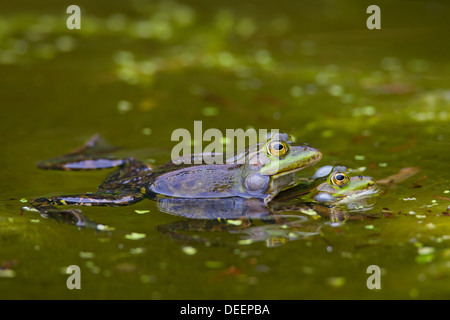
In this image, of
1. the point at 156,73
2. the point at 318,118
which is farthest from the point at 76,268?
the point at 156,73

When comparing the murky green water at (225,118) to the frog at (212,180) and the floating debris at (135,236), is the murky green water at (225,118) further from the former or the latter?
the frog at (212,180)

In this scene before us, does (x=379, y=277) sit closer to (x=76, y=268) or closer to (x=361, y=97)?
(x=76, y=268)

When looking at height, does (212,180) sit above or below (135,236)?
above

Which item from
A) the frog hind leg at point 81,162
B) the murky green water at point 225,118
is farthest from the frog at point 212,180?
the frog hind leg at point 81,162

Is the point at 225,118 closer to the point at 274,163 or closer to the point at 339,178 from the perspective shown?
the point at 274,163

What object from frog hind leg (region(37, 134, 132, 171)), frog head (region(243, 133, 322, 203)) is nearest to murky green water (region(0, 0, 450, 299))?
frog hind leg (region(37, 134, 132, 171))

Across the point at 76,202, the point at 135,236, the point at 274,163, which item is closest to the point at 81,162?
the point at 76,202

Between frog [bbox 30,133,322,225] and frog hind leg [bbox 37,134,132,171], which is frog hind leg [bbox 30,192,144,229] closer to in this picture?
frog [bbox 30,133,322,225]
